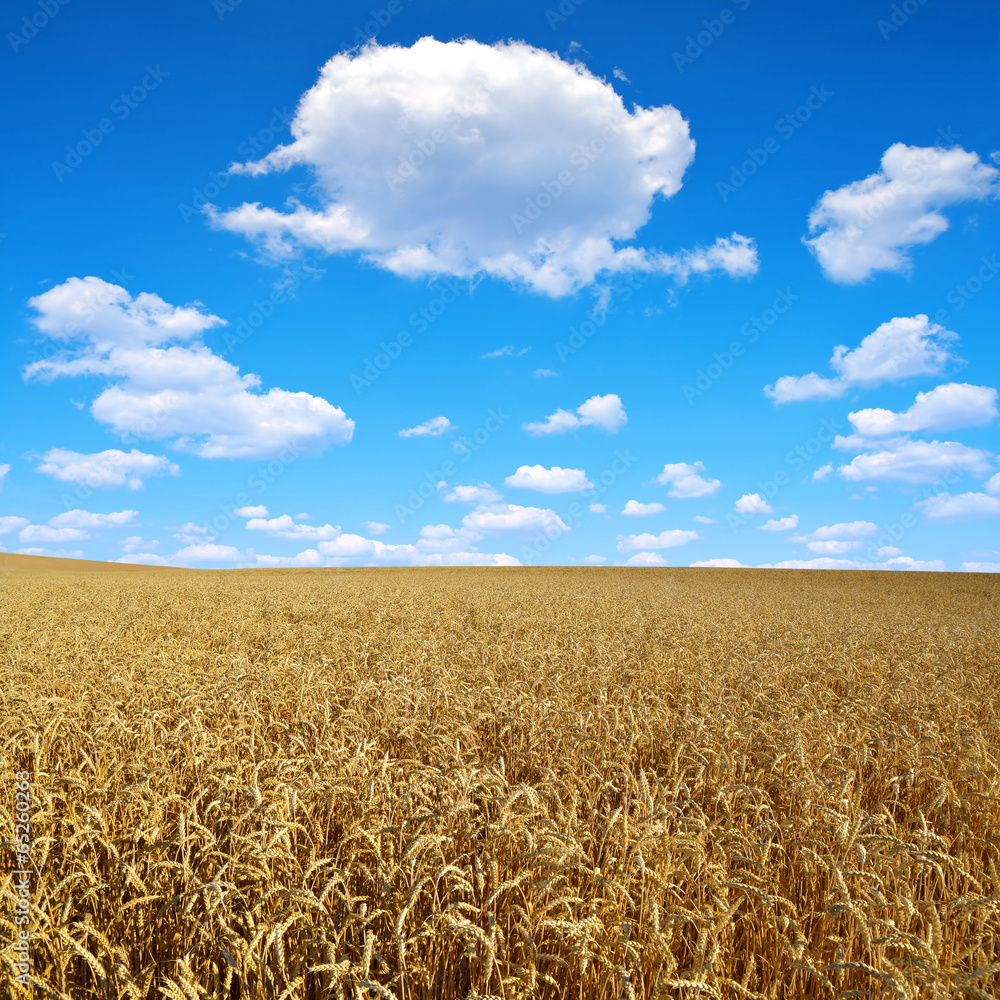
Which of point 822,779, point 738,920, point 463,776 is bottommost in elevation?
point 738,920

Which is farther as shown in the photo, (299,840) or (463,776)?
(299,840)

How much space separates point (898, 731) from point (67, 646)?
34.5 ft

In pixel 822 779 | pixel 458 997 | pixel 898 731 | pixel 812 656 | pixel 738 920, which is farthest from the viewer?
pixel 812 656

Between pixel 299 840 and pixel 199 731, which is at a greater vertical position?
pixel 199 731

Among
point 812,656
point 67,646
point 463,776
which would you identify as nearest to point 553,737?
point 463,776

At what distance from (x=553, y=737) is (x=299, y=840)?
2.37 m

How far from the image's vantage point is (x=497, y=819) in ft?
11.9

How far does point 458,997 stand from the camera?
8.21ft

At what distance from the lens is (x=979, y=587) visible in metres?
40.8

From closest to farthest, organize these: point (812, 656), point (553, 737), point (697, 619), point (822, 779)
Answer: point (822, 779) → point (553, 737) → point (812, 656) → point (697, 619)

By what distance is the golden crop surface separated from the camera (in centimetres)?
244

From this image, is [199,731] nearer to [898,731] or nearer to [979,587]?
[898,731]

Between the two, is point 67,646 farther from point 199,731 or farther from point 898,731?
point 898,731

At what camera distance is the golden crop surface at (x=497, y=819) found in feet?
8.01
